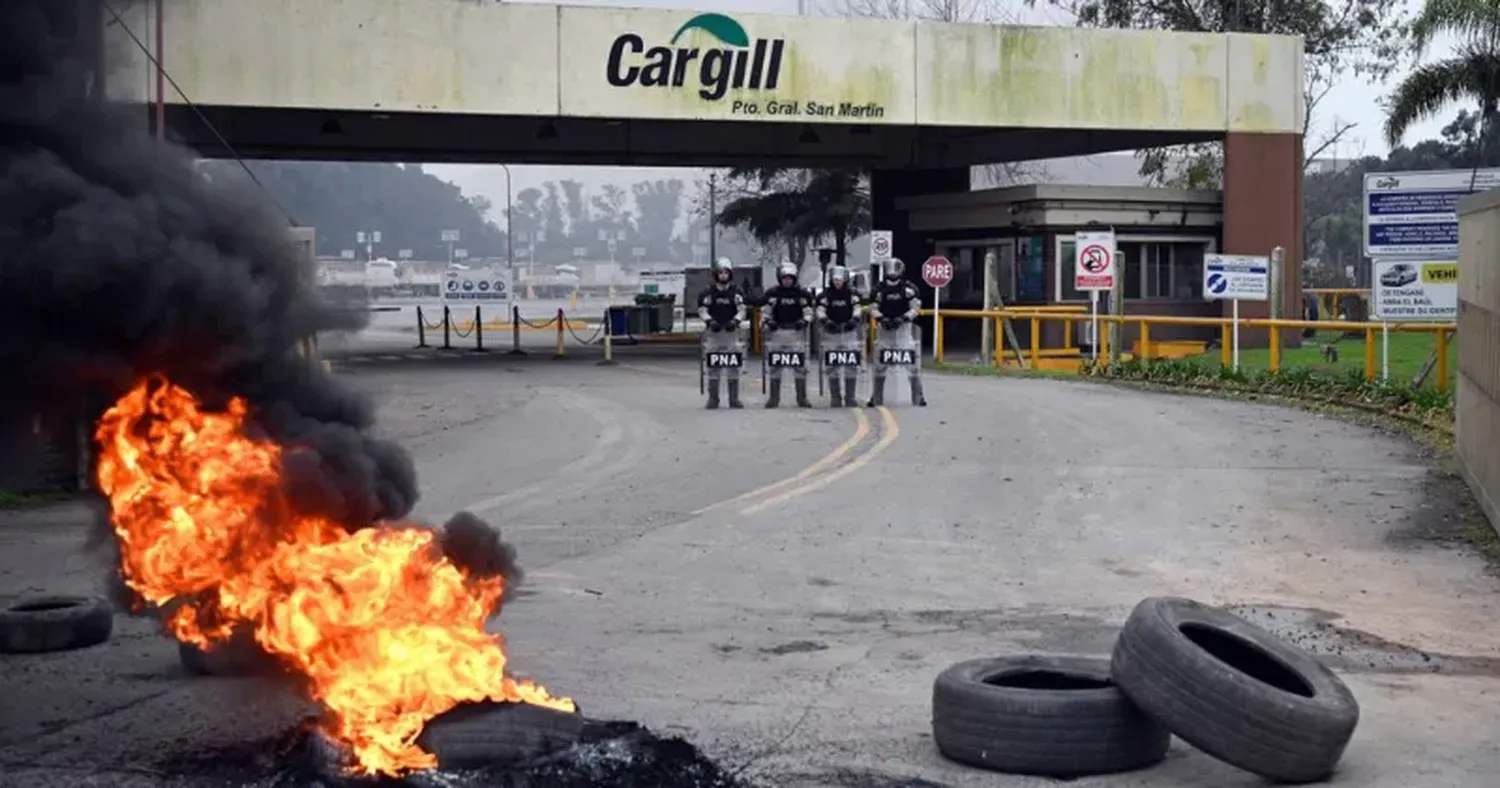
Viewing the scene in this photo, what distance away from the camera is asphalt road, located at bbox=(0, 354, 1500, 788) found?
7707 mm

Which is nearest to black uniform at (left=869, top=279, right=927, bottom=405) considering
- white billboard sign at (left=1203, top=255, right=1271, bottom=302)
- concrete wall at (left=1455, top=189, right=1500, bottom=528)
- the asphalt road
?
the asphalt road

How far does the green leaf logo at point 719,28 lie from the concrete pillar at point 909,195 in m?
11.4

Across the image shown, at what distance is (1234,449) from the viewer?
1944 centimetres

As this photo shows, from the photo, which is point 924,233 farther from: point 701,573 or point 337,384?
point 337,384

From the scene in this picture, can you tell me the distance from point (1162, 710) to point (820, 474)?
10.3 metres

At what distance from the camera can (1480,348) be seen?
15.1 meters

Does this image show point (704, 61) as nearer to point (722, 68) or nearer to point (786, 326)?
point (722, 68)

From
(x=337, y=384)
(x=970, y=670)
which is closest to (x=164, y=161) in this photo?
(x=337, y=384)

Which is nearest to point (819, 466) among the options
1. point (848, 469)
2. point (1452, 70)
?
point (848, 469)

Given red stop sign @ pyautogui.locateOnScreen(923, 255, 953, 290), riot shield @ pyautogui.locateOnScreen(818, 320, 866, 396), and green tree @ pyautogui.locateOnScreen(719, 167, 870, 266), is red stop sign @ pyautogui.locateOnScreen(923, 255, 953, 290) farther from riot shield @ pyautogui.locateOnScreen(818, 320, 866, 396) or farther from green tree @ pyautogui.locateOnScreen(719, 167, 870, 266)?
green tree @ pyautogui.locateOnScreen(719, 167, 870, 266)

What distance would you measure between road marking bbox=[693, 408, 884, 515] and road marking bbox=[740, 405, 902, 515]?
190 millimetres

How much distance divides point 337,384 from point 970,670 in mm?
2987

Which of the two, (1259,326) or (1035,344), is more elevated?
(1259,326)

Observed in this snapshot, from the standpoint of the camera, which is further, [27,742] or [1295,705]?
[27,742]
